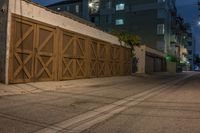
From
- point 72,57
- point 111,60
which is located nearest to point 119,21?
point 111,60

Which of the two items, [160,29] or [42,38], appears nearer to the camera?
[42,38]

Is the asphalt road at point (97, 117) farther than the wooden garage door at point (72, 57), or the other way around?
the wooden garage door at point (72, 57)

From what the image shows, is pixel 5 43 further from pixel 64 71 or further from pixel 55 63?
pixel 64 71

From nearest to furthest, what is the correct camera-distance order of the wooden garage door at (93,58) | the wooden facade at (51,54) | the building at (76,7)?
1. the wooden facade at (51,54)
2. the wooden garage door at (93,58)
3. the building at (76,7)

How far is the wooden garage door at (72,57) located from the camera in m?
20.3

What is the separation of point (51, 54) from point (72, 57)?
2.89 meters

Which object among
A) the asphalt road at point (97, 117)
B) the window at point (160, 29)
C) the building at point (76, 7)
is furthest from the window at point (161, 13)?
the asphalt road at point (97, 117)

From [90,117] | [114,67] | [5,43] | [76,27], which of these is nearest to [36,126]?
[90,117]

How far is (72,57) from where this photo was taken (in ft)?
70.3

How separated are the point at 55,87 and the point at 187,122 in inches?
397

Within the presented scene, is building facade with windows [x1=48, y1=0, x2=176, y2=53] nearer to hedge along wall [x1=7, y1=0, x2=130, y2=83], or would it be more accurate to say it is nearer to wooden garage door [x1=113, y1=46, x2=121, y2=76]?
wooden garage door [x1=113, y1=46, x2=121, y2=76]

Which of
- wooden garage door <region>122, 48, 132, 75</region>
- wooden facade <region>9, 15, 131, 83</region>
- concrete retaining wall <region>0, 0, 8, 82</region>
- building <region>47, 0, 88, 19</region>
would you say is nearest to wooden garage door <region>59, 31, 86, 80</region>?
wooden facade <region>9, 15, 131, 83</region>

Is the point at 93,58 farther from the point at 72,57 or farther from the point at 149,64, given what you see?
the point at 149,64

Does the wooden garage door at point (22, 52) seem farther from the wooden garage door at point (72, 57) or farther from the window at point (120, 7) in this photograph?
the window at point (120, 7)
